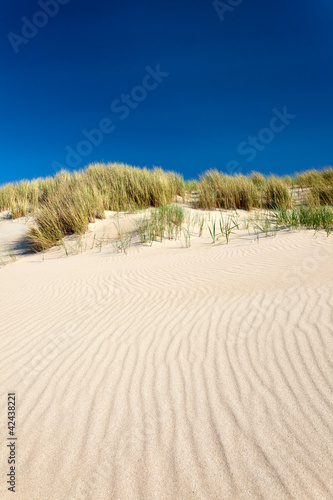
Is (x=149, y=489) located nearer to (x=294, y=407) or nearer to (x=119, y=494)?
(x=119, y=494)

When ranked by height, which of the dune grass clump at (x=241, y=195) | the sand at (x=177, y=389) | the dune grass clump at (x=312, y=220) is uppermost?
the dune grass clump at (x=241, y=195)

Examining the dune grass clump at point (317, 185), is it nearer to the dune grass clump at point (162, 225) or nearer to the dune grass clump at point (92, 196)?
the dune grass clump at point (162, 225)

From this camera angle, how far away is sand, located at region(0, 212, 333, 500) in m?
1.29

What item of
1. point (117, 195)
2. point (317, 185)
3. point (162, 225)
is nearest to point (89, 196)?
point (117, 195)

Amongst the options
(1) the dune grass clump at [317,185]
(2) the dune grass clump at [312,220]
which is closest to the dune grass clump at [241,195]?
(1) the dune grass clump at [317,185]

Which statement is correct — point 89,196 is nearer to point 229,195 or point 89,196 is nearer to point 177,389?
point 229,195

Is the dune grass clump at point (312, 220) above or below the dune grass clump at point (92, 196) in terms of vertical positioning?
below

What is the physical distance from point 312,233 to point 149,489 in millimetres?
5743

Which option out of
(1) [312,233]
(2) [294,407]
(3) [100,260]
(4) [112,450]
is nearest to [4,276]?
(3) [100,260]

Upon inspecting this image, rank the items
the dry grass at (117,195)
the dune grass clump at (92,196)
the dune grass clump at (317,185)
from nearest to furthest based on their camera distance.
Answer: the dune grass clump at (92,196), the dry grass at (117,195), the dune grass clump at (317,185)

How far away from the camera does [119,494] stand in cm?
124

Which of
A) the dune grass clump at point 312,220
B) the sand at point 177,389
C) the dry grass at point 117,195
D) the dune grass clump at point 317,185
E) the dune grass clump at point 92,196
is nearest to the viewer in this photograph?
the sand at point 177,389

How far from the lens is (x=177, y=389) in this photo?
181cm

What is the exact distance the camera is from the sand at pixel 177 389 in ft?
4.23
